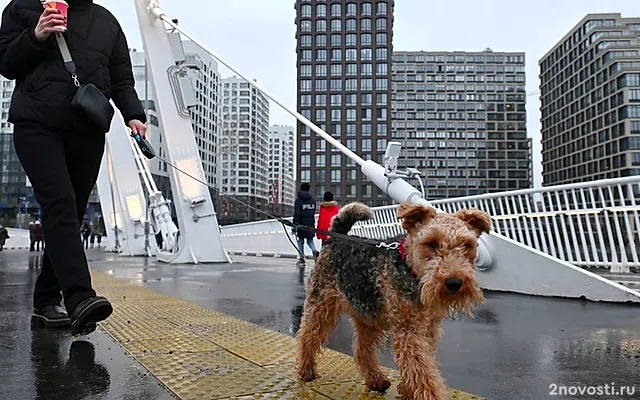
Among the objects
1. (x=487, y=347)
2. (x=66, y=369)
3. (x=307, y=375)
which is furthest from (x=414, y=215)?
(x=66, y=369)

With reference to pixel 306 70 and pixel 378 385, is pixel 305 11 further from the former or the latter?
pixel 378 385

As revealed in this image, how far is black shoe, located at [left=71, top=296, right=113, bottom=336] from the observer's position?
12.1ft

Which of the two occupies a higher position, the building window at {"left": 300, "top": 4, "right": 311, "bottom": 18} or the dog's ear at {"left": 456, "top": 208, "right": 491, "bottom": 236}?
the building window at {"left": 300, "top": 4, "right": 311, "bottom": 18}

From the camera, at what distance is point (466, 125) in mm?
195625

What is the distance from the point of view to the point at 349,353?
4.34m

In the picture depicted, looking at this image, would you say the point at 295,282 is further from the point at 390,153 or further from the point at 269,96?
the point at 269,96

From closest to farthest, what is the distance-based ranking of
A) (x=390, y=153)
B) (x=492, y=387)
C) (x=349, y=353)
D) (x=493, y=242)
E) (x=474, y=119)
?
(x=492, y=387), (x=349, y=353), (x=493, y=242), (x=390, y=153), (x=474, y=119)

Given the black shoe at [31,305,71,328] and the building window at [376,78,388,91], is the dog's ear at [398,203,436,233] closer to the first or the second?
the black shoe at [31,305,71,328]

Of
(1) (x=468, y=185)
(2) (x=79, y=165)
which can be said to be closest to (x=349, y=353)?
(2) (x=79, y=165)

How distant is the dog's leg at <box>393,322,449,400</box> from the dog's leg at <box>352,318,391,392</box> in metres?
0.42

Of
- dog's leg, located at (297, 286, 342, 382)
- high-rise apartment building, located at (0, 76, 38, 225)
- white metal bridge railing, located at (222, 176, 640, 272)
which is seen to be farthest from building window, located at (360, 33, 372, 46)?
dog's leg, located at (297, 286, 342, 382)

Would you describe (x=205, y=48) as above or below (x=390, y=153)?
above

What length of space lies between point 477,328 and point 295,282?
16.7 feet

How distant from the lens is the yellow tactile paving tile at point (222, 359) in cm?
317
